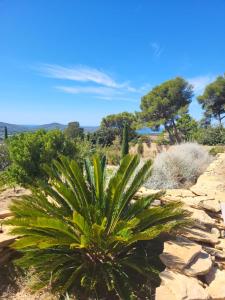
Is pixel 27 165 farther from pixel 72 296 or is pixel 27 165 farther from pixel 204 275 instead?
pixel 204 275

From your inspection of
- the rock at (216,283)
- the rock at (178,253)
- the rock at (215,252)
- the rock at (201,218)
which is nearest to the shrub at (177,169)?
the rock at (201,218)

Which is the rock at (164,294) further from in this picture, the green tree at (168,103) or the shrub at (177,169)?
the green tree at (168,103)

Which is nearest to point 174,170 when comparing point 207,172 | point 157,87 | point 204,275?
point 207,172

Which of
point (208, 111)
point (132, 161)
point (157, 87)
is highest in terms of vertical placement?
point (157, 87)

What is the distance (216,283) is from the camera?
260 centimetres

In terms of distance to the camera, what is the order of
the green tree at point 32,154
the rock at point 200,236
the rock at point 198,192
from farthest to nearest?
the green tree at point 32,154, the rock at point 198,192, the rock at point 200,236

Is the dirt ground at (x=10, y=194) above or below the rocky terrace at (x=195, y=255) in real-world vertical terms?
below

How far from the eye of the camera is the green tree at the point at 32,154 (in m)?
6.54

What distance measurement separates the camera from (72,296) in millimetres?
2777

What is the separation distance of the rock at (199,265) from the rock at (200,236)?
0.36m

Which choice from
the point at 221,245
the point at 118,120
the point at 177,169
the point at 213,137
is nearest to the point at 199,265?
the point at 221,245

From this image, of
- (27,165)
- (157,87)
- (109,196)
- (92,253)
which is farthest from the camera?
(157,87)

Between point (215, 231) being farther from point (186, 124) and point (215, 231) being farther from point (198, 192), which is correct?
point (186, 124)

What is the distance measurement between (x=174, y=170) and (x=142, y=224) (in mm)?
3829
